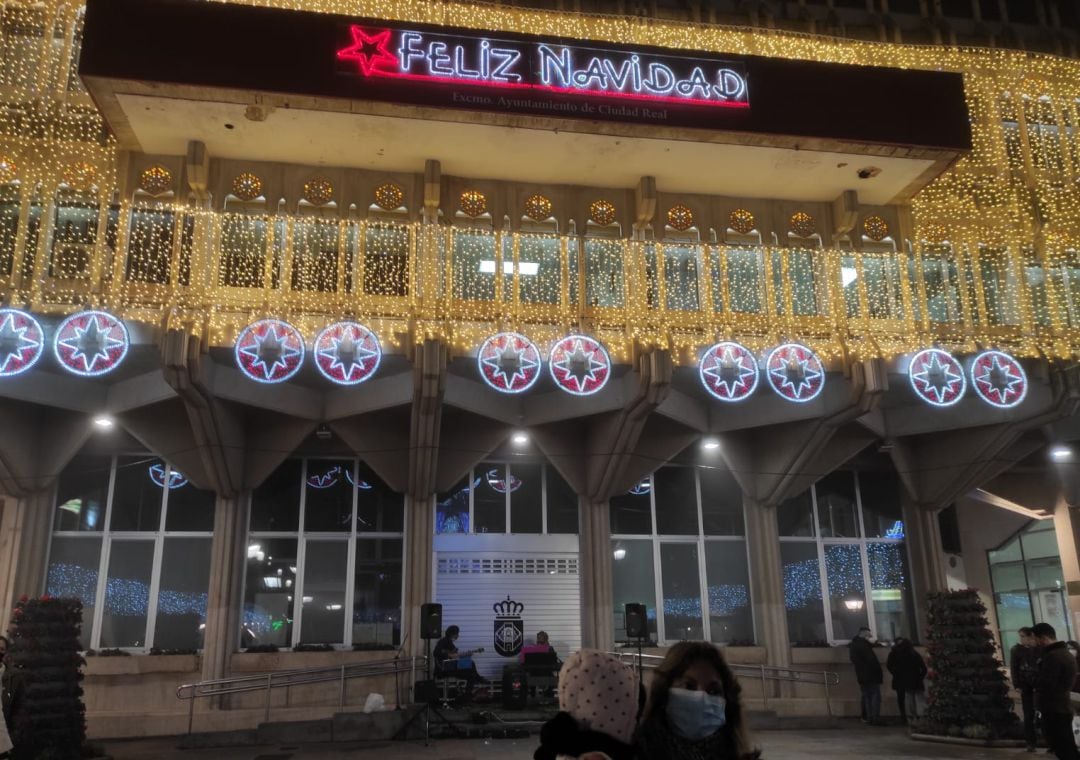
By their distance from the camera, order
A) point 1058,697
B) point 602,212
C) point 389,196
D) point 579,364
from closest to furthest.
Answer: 1. point 1058,697
2. point 579,364
3. point 389,196
4. point 602,212

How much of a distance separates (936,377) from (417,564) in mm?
9944

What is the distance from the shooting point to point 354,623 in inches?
653

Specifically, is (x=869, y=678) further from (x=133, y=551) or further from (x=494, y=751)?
(x=133, y=551)

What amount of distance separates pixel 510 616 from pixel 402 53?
35.7ft

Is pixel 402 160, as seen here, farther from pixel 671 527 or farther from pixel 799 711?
pixel 799 711

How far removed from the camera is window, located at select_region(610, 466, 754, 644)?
58.6 ft

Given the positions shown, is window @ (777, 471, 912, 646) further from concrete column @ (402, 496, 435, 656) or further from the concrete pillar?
concrete column @ (402, 496, 435, 656)

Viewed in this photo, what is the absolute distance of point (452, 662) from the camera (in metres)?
15.4

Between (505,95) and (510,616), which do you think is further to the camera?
(510,616)

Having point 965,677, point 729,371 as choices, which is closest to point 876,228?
point 729,371

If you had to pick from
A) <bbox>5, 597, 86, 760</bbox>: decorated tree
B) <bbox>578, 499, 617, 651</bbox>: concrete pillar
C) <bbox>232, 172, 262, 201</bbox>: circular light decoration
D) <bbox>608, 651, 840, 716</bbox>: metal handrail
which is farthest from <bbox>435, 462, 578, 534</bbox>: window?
<bbox>5, 597, 86, 760</bbox>: decorated tree

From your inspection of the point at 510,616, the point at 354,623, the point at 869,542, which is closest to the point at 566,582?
the point at 510,616

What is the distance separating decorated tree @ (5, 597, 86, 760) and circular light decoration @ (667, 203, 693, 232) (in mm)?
11871

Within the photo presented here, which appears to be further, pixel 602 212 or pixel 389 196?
pixel 602 212
